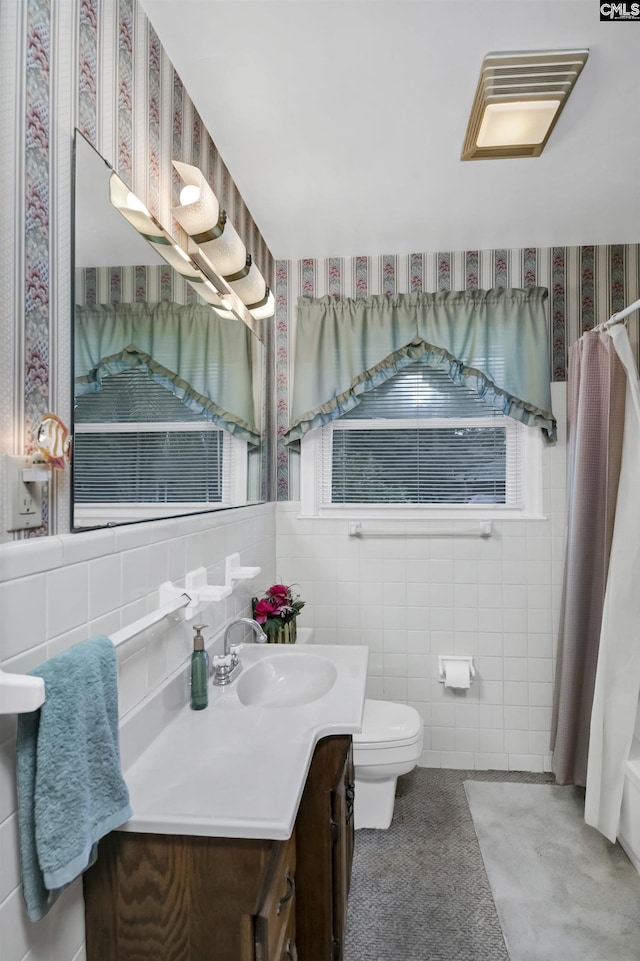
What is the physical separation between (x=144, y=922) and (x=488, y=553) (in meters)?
2.17

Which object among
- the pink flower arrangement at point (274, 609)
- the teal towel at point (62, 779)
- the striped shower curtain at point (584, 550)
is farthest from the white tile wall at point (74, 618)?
the striped shower curtain at point (584, 550)

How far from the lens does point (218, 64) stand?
157 centimetres

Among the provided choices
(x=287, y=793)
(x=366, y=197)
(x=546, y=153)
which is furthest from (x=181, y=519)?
(x=546, y=153)

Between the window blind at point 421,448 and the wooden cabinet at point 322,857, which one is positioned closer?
the wooden cabinet at point 322,857

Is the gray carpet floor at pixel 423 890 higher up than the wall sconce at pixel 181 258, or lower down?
lower down

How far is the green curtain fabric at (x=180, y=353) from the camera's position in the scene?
110cm

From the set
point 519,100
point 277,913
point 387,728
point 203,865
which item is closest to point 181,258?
point 519,100

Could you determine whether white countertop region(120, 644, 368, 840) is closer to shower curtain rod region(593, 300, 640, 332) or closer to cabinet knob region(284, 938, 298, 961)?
cabinet knob region(284, 938, 298, 961)

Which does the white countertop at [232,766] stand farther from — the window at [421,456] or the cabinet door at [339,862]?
the window at [421,456]

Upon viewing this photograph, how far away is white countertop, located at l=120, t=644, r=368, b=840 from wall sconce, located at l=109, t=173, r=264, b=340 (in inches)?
47.7

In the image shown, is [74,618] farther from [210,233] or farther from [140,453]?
[210,233]

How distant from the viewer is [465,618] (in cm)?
275

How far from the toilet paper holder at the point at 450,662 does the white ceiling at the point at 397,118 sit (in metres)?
2.07

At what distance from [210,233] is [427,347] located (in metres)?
1.40
